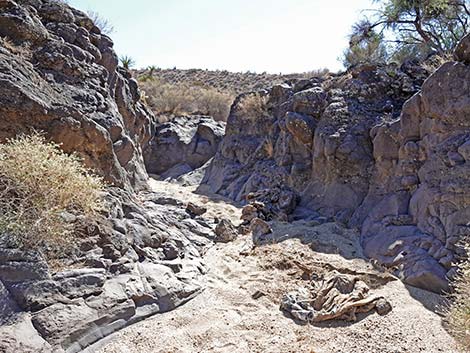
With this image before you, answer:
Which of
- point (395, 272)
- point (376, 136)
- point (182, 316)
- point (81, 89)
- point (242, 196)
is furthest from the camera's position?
point (242, 196)

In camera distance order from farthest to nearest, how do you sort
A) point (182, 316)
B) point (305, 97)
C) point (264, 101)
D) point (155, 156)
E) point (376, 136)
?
point (155, 156)
point (264, 101)
point (305, 97)
point (376, 136)
point (182, 316)

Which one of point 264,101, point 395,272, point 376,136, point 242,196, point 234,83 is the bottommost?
point 395,272

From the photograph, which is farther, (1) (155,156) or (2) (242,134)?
(1) (155,156)

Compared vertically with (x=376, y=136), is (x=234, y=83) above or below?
above

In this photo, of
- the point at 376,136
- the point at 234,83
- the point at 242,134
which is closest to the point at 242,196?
the point at 242,134

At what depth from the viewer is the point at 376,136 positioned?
6.70 meters

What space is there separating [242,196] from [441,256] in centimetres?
574

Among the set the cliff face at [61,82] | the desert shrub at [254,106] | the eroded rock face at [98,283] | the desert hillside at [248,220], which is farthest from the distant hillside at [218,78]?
the eroded rock face at [98,283]

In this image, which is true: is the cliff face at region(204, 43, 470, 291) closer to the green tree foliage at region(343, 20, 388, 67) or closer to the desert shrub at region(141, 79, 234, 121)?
the green tree foliage at region(343, 20, 388, 67)

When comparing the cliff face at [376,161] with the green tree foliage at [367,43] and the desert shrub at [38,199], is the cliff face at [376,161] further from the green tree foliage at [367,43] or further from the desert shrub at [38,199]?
the desert shrub at [38,199]

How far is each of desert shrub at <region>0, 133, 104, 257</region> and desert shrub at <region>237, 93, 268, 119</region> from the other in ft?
24.8

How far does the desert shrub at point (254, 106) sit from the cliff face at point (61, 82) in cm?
476

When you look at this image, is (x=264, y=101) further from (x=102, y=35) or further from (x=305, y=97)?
(x=102, y=35)

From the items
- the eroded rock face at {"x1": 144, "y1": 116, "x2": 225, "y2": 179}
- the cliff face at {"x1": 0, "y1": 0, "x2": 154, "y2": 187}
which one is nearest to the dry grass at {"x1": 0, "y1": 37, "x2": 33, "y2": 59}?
the cliff face at {"x1": 0, "y1": 0, "x2": 154, "y2": 187}
